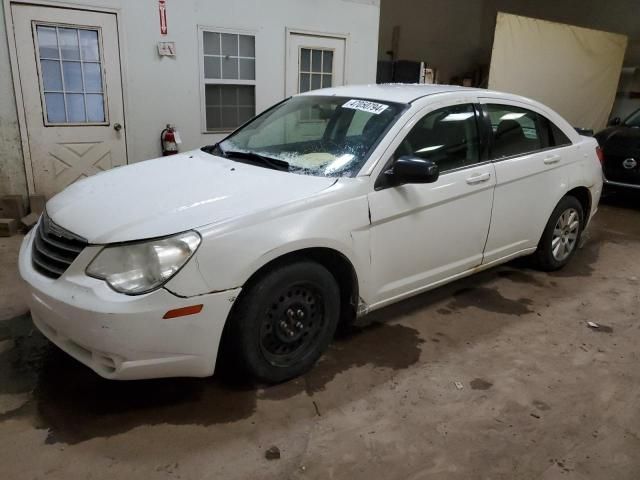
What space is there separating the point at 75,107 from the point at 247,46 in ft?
7.42

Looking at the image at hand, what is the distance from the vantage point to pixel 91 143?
19.7ft

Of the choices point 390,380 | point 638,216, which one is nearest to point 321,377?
point 390,380

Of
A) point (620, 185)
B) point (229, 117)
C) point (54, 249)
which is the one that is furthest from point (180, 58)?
point (620, 185)

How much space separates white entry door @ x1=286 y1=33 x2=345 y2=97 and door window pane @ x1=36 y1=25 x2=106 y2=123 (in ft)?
8.06

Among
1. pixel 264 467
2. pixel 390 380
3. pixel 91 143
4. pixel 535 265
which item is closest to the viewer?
pixel 264 467

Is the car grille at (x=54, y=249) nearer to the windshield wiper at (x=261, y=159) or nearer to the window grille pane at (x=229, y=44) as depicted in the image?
the windshield wiper at (x=261, y=159)

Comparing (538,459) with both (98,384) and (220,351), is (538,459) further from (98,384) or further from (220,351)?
(98,384)

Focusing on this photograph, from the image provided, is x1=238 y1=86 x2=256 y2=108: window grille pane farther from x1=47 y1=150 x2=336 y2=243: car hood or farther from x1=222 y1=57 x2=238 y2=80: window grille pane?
x1=47 y1=150 x2=336 y2=243: car hood

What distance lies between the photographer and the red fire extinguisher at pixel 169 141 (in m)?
6.24

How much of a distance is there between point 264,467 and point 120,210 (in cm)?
138

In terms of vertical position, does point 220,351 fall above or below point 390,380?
above

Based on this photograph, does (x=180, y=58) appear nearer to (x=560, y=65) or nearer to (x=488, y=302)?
(x=488, y=302)

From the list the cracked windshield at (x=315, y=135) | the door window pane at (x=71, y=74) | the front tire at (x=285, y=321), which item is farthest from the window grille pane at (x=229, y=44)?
the front tire at (x=285, y=321)

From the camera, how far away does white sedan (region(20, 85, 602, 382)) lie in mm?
2291
